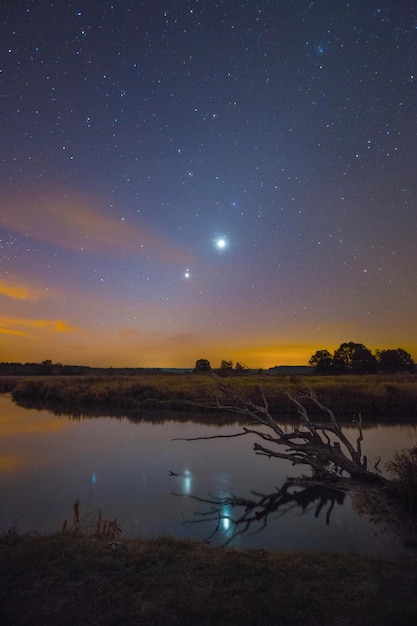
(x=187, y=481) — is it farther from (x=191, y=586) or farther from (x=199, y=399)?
(x=199, y=399)

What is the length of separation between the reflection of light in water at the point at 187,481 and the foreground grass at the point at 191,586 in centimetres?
599

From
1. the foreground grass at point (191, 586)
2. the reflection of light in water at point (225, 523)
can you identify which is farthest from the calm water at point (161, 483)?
the foreground grass at point (191, 586)

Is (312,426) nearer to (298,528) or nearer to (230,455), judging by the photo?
(298,528)

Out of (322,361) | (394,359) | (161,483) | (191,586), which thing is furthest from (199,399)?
(394,359)

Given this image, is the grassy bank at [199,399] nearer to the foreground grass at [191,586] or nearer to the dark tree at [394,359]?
the foreground grass at [191,586]

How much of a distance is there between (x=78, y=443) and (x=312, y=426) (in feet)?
44.2

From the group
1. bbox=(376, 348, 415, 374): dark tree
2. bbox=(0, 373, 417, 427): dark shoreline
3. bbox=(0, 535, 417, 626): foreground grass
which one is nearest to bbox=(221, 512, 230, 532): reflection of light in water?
bbox=(0, 535, 417, 626): foreground grass

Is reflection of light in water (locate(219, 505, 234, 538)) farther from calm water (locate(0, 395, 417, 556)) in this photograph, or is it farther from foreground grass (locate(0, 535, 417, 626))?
foreground grass (locate(0, 535, 417, 626))

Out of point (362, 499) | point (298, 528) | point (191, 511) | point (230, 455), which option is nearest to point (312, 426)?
point (362, 499)

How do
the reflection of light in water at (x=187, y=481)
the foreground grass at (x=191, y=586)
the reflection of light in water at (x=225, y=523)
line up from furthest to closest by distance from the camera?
1. the reflection of light in water at (x=187, y=481)
2. the reflection of light in water at (x=225, y=523)
3. the foreground grass at (x=191, y=586)

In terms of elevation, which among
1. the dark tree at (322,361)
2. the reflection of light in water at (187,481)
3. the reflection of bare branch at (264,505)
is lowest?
the reflection of light in water at (187,481)

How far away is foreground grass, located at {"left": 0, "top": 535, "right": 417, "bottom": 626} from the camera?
444cm

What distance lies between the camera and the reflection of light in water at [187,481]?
491 inches

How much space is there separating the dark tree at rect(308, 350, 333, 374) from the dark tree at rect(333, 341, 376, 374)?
126 cm
